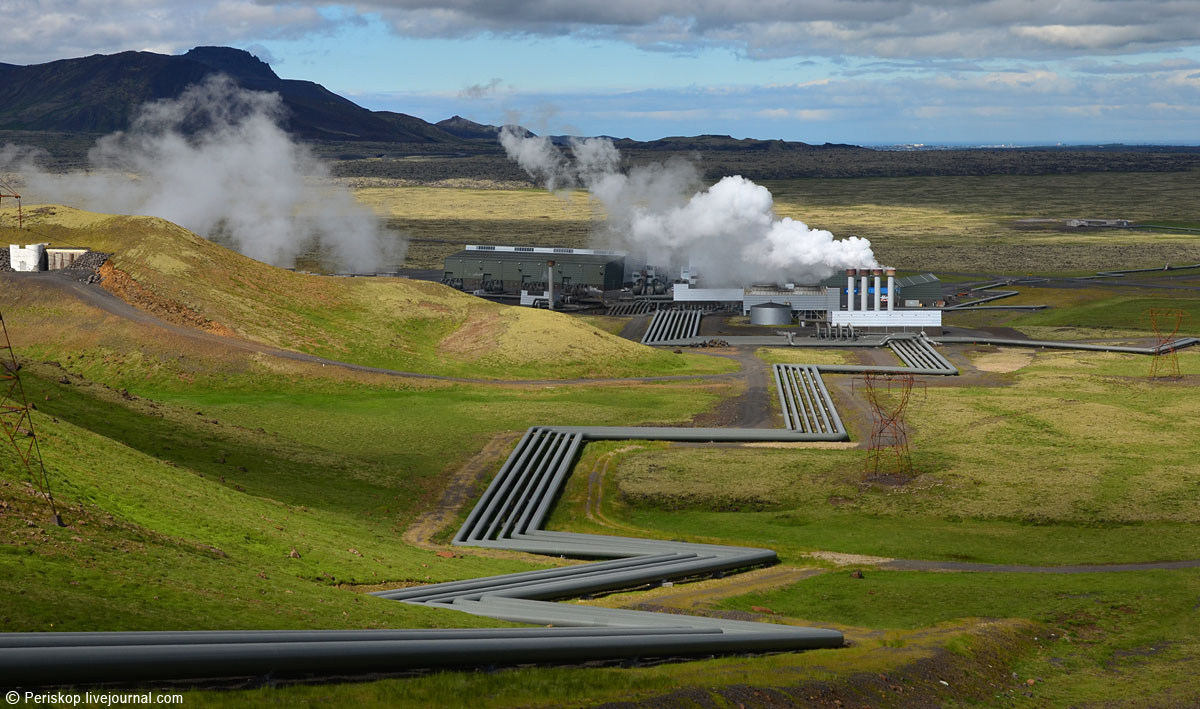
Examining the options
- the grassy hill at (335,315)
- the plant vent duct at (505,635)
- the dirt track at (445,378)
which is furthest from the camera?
the grassy hill at (335,315)

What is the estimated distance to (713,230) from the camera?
140 metres

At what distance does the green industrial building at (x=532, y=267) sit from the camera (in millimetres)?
140875

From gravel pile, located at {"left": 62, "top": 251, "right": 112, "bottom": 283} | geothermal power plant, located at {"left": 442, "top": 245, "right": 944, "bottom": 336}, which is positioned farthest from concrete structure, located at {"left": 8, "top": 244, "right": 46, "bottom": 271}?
geothermal power plant, located at {"left": 442, "top": 245, "right": 944, "bottom": 336}

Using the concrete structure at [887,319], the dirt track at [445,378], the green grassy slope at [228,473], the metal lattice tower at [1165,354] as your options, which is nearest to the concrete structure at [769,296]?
the concrete structure at [887,319]

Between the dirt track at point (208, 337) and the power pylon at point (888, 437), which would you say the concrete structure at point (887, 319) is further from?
the dirt track at point (208, 337)

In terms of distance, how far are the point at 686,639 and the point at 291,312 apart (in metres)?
75.2

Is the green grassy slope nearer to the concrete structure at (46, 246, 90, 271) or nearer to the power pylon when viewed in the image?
the concrete structure at (46, 246, 90, 271)

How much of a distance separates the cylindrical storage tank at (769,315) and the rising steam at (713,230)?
1258 centimetres

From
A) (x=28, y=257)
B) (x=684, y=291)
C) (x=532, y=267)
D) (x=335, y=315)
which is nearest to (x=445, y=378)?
(x=335, y=315)

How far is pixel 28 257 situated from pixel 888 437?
7425 cm

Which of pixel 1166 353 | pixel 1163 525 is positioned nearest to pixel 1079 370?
pixel 1166 353

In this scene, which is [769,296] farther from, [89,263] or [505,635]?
[505,635]

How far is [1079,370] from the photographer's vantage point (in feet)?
313

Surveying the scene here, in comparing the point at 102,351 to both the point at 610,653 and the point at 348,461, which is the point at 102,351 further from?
the point at 610,653
